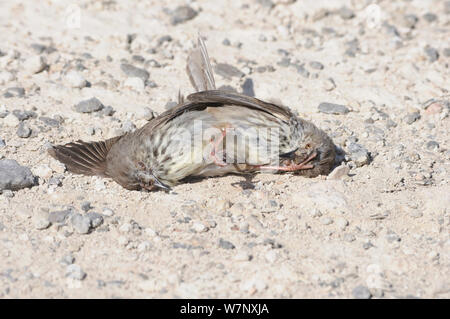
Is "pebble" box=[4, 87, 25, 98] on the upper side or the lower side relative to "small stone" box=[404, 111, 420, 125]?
lower

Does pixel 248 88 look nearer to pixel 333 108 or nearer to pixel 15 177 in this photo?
pixel 333 108

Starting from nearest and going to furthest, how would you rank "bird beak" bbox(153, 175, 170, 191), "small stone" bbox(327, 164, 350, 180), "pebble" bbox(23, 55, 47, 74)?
"bird beak" bbox(153, 175, 170, 191), "small stone" bbox(327, 164, 350, 180), "pebble" bbox(23, 55, 47, 74)

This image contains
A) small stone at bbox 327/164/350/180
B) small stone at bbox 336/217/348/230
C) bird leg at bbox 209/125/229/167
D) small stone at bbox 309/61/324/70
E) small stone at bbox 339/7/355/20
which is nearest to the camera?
small stone at bbox 336/217/348/230

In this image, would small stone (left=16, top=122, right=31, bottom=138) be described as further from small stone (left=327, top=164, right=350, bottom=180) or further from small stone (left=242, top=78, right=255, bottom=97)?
small stone (left=327, top=164, right=350, bottom=180)

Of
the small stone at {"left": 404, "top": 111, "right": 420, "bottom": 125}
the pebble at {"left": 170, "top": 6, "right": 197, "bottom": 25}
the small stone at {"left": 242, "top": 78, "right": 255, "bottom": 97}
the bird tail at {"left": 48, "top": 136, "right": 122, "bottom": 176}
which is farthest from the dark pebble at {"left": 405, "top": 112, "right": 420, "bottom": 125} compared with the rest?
the pebble at {"left": 170, "top": 6, "right": 197, "bottom": 25}

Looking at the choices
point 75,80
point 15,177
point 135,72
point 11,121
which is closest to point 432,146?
point 135,72

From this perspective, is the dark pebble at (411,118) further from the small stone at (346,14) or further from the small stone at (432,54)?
the small stone at (346,14)

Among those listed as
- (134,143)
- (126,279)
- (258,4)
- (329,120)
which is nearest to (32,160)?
(134,143)

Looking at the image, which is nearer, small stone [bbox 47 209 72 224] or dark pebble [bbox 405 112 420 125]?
small stone [bbox 47 209 72 224]

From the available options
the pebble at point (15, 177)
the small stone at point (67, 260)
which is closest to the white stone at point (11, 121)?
the pebble at point (15, 177)
